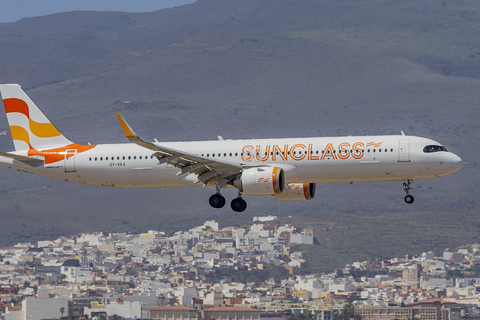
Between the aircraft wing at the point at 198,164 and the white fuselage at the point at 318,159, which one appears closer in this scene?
the aircraft wing at the point at 198,164

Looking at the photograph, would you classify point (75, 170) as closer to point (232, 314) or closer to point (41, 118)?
point (41, 118)

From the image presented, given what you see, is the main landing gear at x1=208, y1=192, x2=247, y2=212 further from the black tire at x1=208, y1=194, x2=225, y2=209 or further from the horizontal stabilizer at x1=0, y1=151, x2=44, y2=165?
the horizontal stabilizer at x1=0, y1=151, x2=44, y2=165

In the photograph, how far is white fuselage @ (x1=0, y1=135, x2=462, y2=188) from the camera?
2112 inches

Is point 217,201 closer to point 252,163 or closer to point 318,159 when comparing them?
point 252,163

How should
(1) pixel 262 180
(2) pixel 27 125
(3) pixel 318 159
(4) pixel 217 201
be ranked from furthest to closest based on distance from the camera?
(2) pixel 27 125, (4) pixel 217 201, (3) pixel 318 159, (1) pixel 262 180

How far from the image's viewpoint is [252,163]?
55.2 metres

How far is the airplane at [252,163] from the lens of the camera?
2110 inches

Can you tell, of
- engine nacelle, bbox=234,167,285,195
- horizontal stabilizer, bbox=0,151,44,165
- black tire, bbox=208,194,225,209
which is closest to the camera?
engine nacelle, bbox=234,167,285,195

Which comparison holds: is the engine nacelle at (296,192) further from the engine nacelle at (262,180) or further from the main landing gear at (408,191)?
the main landing gear at (408,191)

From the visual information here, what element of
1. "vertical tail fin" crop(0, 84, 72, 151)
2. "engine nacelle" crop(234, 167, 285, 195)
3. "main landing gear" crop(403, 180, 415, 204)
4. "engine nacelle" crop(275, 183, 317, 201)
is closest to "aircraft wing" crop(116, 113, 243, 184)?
"engine nacelle" crop(234, 167, 285, 195)

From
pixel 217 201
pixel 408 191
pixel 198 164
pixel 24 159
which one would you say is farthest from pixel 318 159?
pixel 24 159

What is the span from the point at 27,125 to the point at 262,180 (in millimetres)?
18307

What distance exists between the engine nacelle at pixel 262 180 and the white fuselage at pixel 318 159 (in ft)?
4.13

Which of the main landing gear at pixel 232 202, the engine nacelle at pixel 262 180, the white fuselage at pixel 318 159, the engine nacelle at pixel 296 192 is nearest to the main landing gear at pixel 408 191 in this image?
the white fuselage at pixel 318 159
